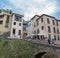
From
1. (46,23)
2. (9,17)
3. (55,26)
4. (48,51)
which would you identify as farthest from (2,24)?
(48,51)

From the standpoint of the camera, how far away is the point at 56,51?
14.3m

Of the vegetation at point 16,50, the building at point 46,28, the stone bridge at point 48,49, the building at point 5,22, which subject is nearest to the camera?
the stone bridge at point 48,49

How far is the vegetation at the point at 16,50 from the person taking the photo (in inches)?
684

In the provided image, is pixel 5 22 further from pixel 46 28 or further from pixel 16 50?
pixel 16 50

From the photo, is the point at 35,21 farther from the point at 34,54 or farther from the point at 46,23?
the point at 34,54

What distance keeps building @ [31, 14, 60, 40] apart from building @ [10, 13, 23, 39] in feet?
12.5

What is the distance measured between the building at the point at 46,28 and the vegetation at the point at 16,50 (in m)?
13.4

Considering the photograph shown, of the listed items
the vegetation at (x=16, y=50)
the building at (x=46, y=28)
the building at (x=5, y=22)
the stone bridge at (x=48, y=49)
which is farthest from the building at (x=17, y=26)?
the stone bridge at (x=48, y=49)

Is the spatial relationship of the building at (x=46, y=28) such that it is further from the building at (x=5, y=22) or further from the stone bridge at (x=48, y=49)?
the stone bridge at (x=48, y=49)

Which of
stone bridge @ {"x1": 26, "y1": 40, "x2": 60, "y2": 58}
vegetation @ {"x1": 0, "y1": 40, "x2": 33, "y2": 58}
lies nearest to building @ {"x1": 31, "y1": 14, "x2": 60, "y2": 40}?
vegetation @ {"x1": 0, "y1": 40, "x2": 33, "y2": 58}

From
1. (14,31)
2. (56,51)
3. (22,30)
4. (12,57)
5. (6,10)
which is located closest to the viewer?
(56,51)

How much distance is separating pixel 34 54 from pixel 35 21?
21.1m

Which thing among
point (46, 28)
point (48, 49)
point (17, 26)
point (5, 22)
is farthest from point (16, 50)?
point (5, 22)

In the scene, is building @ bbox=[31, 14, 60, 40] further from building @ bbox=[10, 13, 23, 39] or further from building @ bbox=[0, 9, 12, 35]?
building @ bbox=[0, 9, 12, 35]
